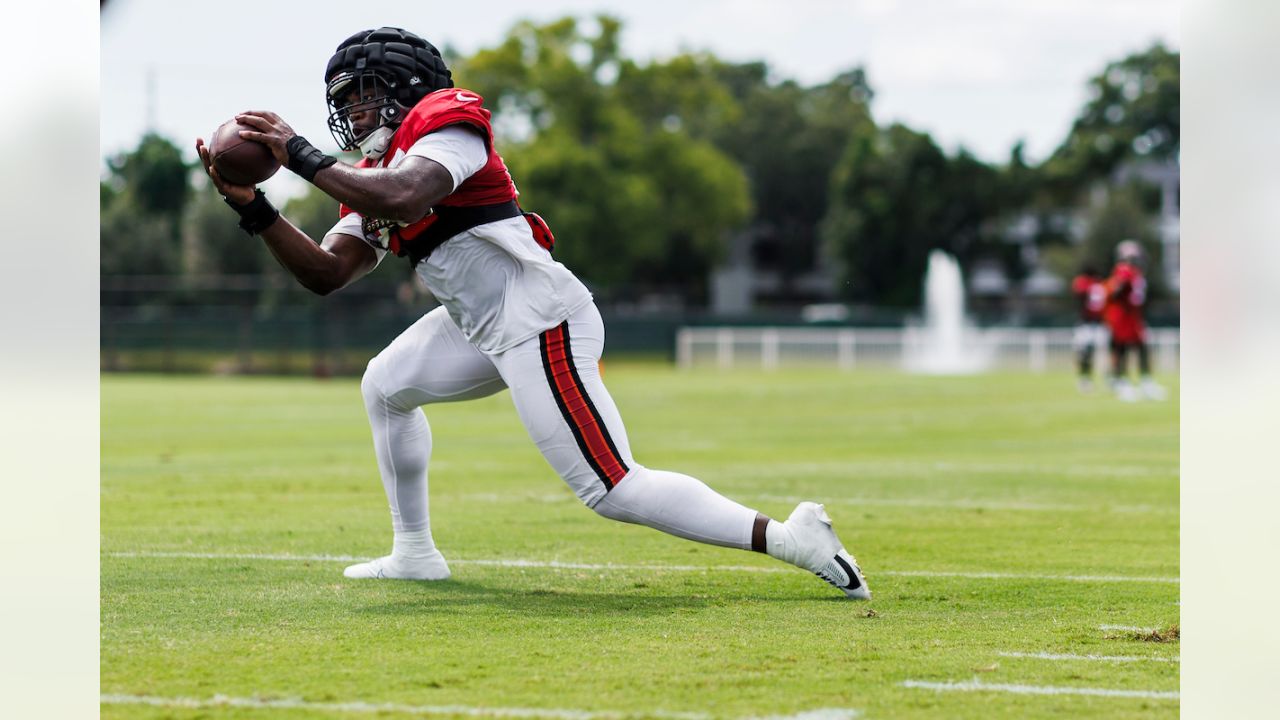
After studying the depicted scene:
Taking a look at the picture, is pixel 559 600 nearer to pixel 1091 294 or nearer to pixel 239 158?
pixel 239 158

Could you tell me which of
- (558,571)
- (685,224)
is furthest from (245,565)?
(685,224)

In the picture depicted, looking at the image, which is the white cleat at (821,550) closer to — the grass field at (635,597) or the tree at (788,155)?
the grass field at (635,597)

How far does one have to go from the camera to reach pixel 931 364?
134ft

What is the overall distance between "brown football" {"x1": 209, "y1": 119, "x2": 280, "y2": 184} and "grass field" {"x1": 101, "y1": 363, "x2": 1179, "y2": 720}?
58.1 inches

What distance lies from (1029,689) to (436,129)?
104 inches

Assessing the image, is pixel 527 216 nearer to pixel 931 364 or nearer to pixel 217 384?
pixel 217 384

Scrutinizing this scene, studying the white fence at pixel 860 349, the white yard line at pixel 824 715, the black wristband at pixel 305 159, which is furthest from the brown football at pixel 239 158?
the white fence at pixel 860 349

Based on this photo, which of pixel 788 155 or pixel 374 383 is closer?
pixel 374 383

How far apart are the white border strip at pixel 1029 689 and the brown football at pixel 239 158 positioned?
106 inches

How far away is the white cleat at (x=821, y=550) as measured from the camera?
5.20m

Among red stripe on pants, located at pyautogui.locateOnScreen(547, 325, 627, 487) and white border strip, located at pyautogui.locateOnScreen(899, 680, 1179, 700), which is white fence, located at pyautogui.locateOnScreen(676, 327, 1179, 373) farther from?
white border strip, located at pyautogui.locateOnScreen(899, 680, 1179, 700)

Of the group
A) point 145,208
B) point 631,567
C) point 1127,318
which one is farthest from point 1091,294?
point 145,208

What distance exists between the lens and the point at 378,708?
3648 mm

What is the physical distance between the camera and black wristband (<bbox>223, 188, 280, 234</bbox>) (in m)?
5.16
